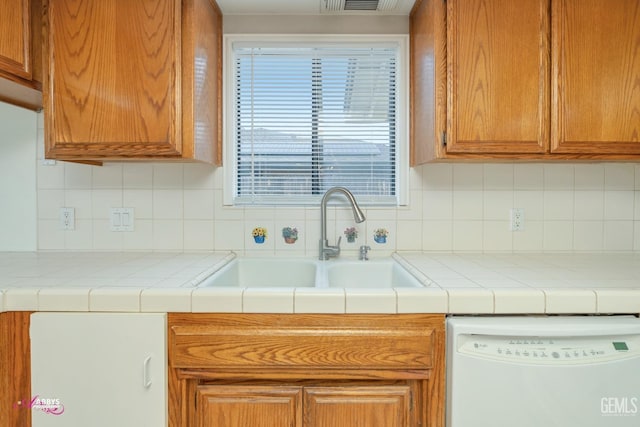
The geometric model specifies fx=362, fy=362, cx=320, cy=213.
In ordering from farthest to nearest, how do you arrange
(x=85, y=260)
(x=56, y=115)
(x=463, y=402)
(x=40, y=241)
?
(x=40, y=241) → (x=85, y=260) → (x=56, y=115) → (x=463, y=402)

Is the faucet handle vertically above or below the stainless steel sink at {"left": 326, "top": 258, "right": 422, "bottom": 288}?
above

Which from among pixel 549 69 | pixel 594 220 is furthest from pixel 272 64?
pixel 594 220

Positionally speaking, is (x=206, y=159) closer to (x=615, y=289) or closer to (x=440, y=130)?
(x=440, y=130)

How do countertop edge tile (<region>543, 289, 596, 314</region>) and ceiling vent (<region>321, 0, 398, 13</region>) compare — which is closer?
countertop edge tile (<region>543, 289, 596, 314</region>)

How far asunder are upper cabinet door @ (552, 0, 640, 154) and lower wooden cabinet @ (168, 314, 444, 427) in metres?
1.03

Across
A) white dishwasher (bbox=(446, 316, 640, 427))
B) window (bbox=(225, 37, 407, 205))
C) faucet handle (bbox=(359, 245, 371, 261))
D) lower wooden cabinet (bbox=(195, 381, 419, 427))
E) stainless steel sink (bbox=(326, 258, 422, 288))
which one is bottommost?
lower wooden cabinet (bbox=(195, 381, 419, 427))

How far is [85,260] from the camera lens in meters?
1.51

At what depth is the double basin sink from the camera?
1.62 meters

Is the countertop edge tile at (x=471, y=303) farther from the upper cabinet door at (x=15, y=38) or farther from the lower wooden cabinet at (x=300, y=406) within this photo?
the upper cabinet door at (x=15, y=38)

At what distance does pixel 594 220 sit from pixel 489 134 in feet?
2.67

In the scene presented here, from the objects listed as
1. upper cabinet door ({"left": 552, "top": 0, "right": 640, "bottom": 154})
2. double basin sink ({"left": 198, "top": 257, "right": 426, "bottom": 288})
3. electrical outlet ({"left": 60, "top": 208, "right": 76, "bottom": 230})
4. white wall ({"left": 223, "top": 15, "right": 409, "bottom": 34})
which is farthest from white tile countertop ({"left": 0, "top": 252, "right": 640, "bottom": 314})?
white wall ({"left": 223, "top": 15, "right": 409, "bottom": 34})

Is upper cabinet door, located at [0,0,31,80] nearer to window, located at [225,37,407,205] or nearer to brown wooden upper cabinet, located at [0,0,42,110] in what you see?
brown wooden upper cabinet, located at [0,0,42,110]

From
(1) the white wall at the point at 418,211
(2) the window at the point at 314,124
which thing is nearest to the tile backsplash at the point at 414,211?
(1) the white wall at the point at 418,211

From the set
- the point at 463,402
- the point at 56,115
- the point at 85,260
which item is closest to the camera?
the point at 463,402
